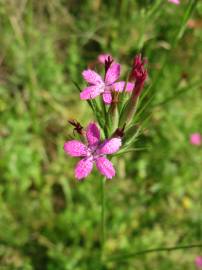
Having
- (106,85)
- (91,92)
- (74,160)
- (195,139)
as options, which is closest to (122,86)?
(106,85)

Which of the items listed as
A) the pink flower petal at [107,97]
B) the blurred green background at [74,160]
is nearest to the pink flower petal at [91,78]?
the pink flower petal at [107,97]

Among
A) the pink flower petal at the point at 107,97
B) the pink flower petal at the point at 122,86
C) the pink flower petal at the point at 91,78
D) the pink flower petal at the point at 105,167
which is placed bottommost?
the pink flower petal at the point at 105,167

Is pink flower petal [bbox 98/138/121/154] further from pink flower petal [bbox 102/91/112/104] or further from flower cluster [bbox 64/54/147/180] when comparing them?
pink flower petal [bbox 102/91/112/104]

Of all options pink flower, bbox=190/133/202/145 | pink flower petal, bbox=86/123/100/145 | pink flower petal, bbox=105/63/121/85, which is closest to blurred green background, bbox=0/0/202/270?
pink flower, bbox=190/133/202/145

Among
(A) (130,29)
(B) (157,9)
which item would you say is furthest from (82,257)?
(A) (130,29)

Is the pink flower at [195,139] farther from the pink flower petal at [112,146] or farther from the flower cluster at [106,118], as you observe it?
the pink flower petal at [112,146]
